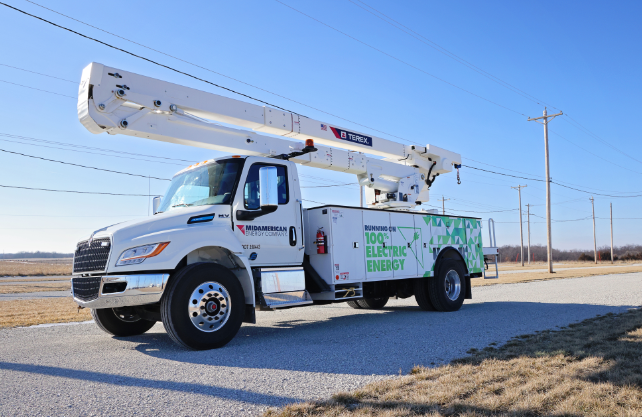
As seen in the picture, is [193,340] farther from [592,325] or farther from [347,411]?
[592,325]

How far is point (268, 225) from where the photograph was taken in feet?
26.2

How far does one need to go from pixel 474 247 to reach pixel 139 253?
29.1 feet

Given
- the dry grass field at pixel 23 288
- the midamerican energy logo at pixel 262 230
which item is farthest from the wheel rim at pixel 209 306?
the dry grass field at pixel 23 288

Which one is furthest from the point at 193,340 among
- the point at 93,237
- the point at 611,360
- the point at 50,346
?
the point at 611,360

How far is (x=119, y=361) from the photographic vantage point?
609 cm

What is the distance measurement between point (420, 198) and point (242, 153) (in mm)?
5945

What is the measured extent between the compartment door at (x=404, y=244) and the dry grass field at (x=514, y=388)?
395 centimetres

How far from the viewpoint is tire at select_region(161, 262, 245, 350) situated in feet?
21.1

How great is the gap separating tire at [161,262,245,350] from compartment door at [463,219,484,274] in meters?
7.17

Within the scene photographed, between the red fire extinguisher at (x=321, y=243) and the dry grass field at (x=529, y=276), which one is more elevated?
the red fire extinguisher at (x=321, y=243)

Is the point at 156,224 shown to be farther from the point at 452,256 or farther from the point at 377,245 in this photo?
the point at 452,256

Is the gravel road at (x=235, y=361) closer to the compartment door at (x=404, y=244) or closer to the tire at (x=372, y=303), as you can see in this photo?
the compartment door at (x=404, y=244)

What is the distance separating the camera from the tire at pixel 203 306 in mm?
6434

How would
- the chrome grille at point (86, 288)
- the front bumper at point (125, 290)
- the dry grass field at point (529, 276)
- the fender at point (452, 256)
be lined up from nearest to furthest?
the front bumper at point (125, 290)
the chrome grille at point (86, 288)
the fender at point (452, 256)
the dry grass field at point (529, 276)
